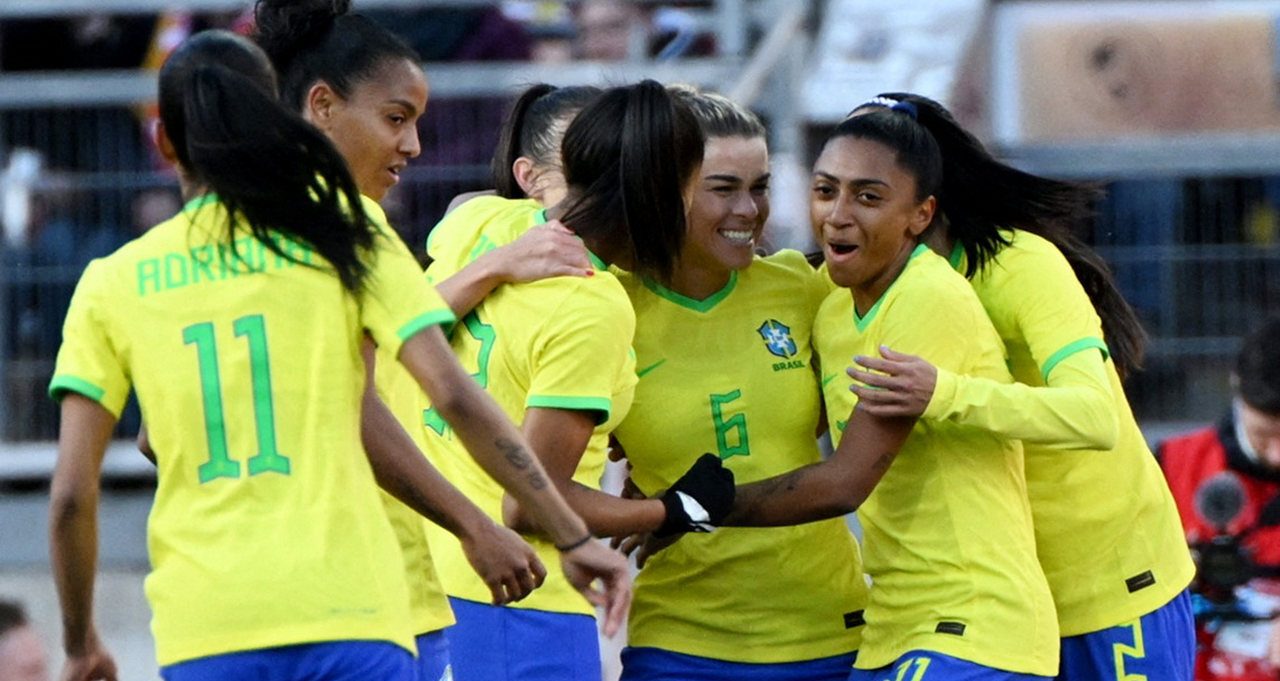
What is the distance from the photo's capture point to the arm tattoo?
3.82 metres

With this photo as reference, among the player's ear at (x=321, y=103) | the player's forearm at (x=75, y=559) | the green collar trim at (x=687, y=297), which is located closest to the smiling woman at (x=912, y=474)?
the green collar trim at (x=687, y=297)

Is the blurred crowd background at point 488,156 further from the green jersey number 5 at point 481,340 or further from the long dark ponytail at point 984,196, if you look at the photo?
the green jersey number 5 at point 481,340

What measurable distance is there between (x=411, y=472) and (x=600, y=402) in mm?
443

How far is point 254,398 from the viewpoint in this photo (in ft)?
11.9

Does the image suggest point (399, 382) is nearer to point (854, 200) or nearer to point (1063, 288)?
point (854, 200)

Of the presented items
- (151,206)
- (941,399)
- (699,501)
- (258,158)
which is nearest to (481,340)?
(699,501)

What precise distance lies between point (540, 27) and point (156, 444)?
5.88 meters

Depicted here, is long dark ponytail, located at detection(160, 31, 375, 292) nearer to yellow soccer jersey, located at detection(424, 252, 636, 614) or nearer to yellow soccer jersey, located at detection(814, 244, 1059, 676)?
yellow soccer jersey, located at detection(424, 252, 636, 614)

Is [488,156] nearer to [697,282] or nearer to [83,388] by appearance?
[697,282]

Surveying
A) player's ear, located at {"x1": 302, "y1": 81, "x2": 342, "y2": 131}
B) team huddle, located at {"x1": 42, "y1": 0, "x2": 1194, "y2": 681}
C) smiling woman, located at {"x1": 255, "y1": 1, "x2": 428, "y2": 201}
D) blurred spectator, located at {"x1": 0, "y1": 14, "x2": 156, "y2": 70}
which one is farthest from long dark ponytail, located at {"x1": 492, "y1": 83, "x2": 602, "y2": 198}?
blurred spectator, located at {"x1": 0, "y1": 14, "x2": 156, "y2": 70}

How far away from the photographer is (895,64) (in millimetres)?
10062

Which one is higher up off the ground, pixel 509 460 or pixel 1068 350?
pixel 1068 350

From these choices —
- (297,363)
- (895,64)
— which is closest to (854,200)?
(297,363)

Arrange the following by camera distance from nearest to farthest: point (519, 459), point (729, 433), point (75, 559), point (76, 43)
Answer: point (75, 559) < point (519, 459) < point (729, 433) < point (76, 43)
